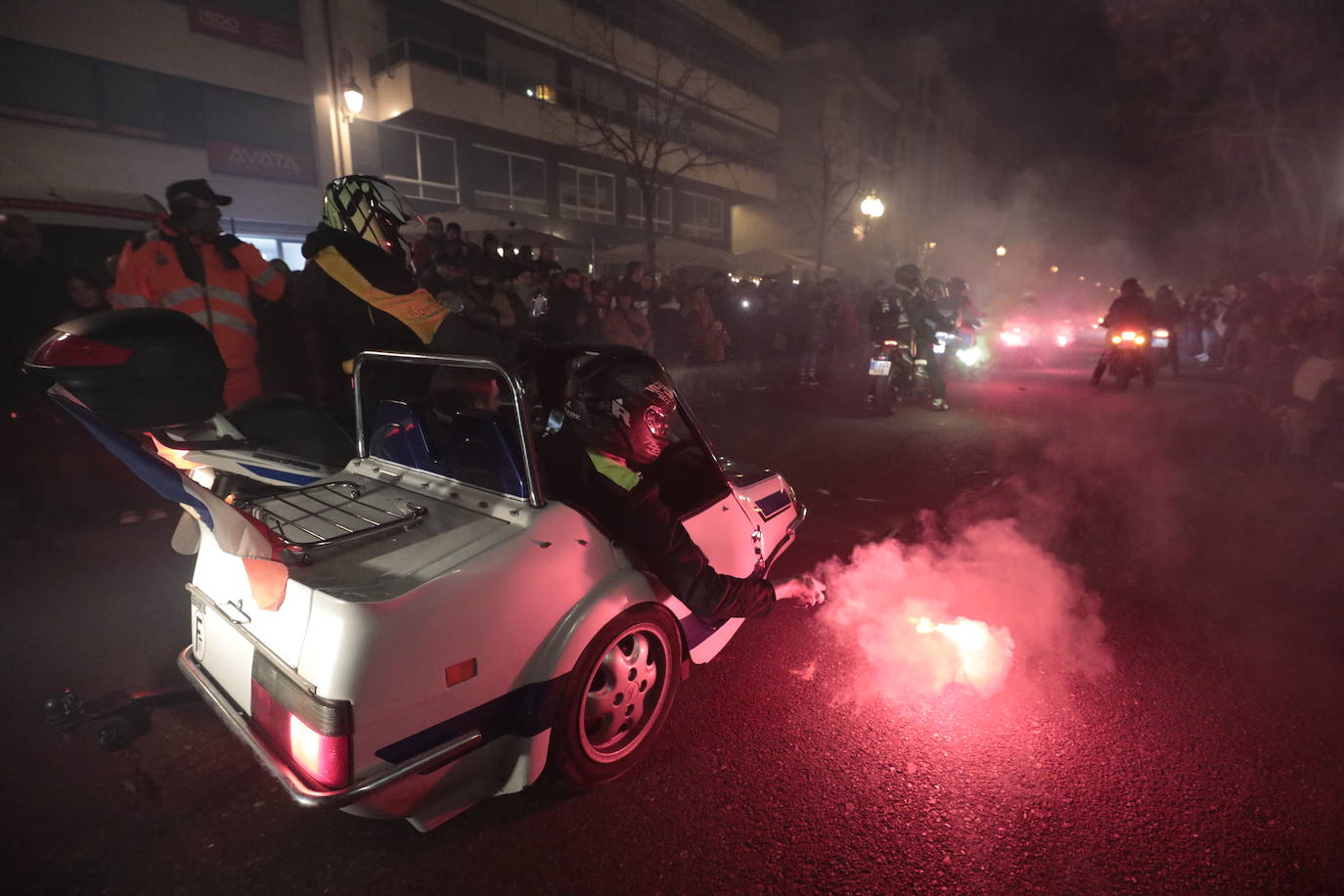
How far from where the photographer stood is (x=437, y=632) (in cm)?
200

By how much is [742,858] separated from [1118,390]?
44.8 ft

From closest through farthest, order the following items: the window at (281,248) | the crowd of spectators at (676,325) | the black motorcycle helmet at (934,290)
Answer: the crowd of spectators at (676,325) < the black motorcycle helmet at (934,290) < the window at (281,248)

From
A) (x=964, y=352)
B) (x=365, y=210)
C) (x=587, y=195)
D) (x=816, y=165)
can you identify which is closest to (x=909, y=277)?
(x=964, y=352)

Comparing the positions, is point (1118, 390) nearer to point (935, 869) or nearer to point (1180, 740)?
point (1180, 740)

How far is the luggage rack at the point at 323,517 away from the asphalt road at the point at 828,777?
3.53 ft

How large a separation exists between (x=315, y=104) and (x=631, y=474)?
1957cm

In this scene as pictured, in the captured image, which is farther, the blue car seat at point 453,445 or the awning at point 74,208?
the awning at point 74,208

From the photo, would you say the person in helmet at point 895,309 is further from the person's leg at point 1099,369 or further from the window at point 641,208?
the window at point 641,208

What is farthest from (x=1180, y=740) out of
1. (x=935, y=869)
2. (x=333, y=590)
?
(x=333, y=590)

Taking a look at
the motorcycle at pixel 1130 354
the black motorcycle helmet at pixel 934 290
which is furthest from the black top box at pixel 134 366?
the motorcycle at pixel 1130 354

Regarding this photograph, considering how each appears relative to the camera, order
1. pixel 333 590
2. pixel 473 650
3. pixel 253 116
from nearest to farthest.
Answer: pixel 333 590 < pixel 473 650 < pixel 253 116

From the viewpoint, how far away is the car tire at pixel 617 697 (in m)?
2.45

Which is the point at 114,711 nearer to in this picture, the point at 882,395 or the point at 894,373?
the point at 882,395

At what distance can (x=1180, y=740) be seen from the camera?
292 centimetres
